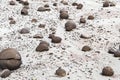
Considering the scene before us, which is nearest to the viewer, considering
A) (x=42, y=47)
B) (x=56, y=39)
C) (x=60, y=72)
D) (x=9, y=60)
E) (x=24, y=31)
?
(x=60, y=72)

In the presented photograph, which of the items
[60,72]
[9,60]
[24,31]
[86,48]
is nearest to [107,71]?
[60,72]

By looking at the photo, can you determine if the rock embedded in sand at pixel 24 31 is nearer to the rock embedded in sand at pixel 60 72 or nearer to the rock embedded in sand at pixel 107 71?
the rock embedded in sand at pixel 60 72

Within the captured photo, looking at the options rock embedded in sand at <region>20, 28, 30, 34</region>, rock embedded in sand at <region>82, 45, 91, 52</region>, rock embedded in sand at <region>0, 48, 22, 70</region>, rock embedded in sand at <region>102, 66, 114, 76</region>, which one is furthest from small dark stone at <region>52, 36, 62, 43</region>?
rock embedded in sand at <region>102, 66, 114, 76</region>

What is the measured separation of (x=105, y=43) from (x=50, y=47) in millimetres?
1006

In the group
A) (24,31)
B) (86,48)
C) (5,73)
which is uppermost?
(24,31)

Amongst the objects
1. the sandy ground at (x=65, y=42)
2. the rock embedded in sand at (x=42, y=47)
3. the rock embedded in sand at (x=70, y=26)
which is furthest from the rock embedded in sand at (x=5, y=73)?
the rock embedded in sand at (x=70, y=26)

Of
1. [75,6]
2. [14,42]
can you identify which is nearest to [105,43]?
[14,42]

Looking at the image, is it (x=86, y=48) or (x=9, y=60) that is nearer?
(x=9, y=60)

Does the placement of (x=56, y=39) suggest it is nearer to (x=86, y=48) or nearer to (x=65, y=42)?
(x=65, y=42)

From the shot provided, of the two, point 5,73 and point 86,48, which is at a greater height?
point 86,48

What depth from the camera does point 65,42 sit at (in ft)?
20.6

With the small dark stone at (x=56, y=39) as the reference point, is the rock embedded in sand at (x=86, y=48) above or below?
below

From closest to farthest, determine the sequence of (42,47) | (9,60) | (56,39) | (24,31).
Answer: (9,60) < (42,47) < (56,39) < (24,31)

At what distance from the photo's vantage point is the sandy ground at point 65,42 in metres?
5.11
